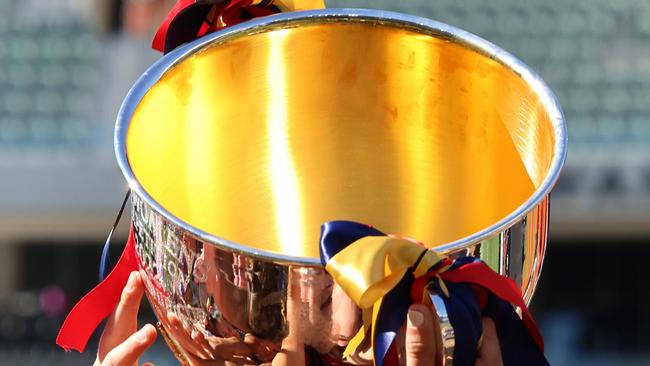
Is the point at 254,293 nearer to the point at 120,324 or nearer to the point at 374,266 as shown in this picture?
the point at 374,266

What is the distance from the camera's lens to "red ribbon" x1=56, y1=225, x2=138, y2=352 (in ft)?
2.82

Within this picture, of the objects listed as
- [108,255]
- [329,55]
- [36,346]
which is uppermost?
[329,55]

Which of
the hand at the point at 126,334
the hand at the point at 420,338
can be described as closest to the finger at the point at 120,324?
the hand at the point at 126,334

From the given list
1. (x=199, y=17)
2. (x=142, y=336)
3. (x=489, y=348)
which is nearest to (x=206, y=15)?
(x=199, y=17)

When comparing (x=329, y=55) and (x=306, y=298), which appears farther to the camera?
(x=329, y=55)

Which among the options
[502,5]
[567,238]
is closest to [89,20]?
[502,5]

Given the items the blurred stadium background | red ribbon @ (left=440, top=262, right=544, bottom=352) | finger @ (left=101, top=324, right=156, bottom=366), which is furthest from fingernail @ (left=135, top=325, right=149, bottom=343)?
the blurred stadium background

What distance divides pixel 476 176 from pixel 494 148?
3 centimetres

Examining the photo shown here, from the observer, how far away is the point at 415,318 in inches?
26.7

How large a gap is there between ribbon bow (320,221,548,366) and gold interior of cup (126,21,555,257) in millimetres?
166

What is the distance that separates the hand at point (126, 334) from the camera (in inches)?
31.4

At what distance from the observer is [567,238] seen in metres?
6.98

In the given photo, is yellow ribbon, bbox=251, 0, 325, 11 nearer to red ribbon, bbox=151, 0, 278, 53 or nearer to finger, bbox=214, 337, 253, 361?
red ribbon, bbox=151, 0, 278, 53

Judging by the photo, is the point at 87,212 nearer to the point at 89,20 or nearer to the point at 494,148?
the point at 89,20
